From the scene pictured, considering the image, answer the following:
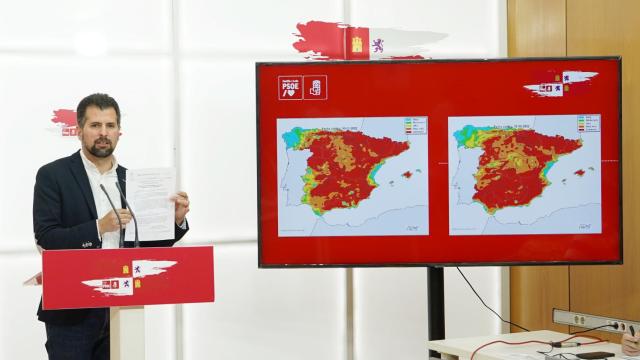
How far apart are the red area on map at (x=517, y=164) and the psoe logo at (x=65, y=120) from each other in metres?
1.79

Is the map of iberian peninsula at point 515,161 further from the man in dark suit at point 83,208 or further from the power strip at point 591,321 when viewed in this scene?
the man in dark suit at point 83,208

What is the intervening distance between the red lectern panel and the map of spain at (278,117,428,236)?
23.3 inches

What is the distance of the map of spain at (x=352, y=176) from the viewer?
280 centimetres

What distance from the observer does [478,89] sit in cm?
282

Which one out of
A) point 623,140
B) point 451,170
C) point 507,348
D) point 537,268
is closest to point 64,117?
point 451,170

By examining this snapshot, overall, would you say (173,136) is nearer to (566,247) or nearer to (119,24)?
(119,24)

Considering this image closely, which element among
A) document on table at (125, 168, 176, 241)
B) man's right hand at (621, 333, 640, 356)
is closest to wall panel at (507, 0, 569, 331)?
man's right hand at (621, 333, 640, 356)

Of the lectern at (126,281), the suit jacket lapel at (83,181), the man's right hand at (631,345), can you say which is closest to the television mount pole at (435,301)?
the man's right hand at (631,345)

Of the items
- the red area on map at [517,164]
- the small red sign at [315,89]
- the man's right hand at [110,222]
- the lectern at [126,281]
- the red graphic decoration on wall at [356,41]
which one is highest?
the red graphic decoration on wall at [356,41]

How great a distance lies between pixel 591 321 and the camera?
303 cm

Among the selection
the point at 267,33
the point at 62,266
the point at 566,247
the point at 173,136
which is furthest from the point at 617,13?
the point at 62,266

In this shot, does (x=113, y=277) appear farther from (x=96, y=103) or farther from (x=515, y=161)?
(x=515, y=161)

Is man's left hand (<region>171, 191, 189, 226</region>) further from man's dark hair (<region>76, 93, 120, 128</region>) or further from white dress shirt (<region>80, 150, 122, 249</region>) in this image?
man's dark hair (<region>76, 93, 120, 128</region>)

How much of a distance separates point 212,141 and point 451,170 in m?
1.21
